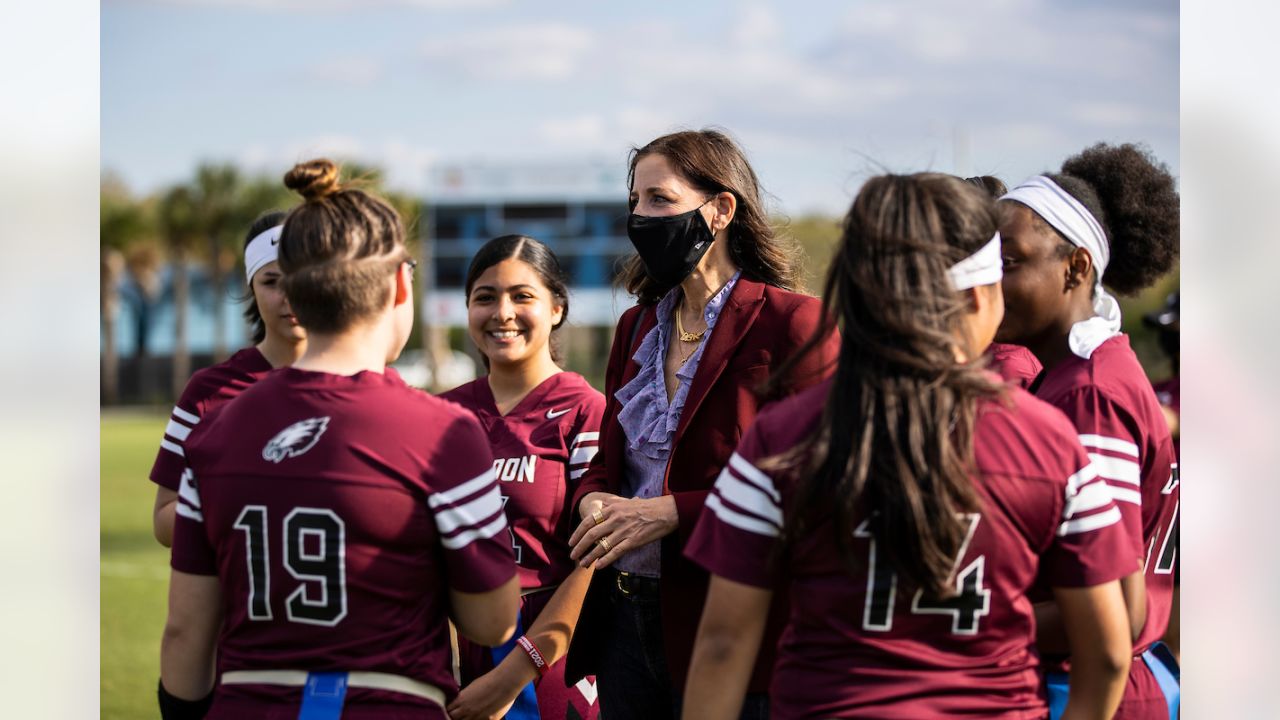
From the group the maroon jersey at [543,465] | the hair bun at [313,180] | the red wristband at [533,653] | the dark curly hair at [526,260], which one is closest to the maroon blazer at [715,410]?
the red wristband at [533,653]

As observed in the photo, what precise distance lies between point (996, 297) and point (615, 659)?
1667mm

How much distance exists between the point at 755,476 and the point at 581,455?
1669mm

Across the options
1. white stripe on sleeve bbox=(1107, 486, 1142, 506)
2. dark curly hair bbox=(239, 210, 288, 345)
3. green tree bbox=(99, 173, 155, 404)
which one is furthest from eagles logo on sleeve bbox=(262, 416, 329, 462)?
green tree bbox=(99, 173, 155, 404)

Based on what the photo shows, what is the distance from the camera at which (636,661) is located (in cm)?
337

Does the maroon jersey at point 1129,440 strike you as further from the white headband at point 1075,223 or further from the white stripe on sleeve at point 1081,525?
the white stripe on sleeve at point 1081,525

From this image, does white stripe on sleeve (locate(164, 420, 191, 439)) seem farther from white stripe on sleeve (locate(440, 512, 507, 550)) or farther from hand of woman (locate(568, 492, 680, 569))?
white stripe on sleeve (locate(440, 512, 507, 550))

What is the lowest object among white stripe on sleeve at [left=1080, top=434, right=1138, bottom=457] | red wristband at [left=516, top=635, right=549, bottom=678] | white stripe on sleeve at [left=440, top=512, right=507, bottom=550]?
red wristband at [left=516, top=635, right=549, bottom=678]

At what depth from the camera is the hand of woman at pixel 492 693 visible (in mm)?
3160

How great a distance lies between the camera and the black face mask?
3352mm

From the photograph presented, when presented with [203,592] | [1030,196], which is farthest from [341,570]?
[1030,196]

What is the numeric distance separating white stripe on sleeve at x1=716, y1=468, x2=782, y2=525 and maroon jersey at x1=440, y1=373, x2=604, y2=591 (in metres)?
1.41

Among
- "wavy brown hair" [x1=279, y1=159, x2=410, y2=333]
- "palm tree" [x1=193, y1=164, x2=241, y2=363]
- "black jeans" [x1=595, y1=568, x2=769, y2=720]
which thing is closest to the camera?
"wavy brown hair" [x1=279, y1=159, x2=410, y2=333]
